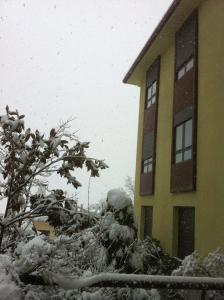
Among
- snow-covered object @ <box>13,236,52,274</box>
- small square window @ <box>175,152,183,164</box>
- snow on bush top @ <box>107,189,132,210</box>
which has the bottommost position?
snow-covered object @ <box>13,236,52,274</box>

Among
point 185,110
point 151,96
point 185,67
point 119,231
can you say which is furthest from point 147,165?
point 119,231

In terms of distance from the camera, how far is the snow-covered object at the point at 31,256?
8.35 ft

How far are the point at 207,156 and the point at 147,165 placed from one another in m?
6.64

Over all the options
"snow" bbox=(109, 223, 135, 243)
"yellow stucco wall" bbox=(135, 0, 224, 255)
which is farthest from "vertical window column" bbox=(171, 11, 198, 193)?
"snow" bbox=(109, 223, 135, 243)

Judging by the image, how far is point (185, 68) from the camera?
1381 cm

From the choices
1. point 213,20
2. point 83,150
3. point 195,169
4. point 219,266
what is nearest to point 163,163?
point 195,169

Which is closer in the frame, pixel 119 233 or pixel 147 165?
pixel 119 233

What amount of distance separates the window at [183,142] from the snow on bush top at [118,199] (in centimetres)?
563

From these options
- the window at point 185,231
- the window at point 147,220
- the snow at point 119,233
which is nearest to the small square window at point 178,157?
the window at point 185,231

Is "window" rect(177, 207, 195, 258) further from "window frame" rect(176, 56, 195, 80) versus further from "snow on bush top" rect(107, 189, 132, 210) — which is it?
"window frame" rect(176, 56, 195, 80)

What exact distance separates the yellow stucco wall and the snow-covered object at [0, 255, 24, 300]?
8.19 m

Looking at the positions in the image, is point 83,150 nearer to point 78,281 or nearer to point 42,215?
point 42,215

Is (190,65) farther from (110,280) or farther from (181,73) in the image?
(110,280)

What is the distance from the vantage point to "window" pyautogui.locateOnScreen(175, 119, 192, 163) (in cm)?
1234
